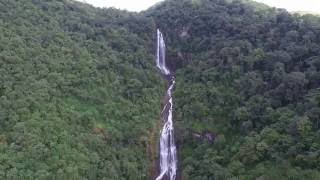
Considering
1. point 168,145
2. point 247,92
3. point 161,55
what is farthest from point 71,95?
point 161,55

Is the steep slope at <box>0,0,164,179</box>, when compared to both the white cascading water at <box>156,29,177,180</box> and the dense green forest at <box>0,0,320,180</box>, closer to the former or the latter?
the dense green forest at <box>0,0,320,180</box>

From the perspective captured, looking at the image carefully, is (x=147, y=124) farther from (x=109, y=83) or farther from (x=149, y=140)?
(x=109, y=83)

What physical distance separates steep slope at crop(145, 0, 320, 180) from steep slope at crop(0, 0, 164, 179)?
5.46 meters

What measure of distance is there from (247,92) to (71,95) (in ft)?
67.2

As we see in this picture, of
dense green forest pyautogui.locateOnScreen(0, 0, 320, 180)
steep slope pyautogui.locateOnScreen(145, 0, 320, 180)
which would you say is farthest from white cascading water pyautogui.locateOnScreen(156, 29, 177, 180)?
steep slope pyautogui.locateOnScreen(145, 0, 320, 180)

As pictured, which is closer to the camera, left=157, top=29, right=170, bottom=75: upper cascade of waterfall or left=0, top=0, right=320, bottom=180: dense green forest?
left=0, top=0, right=320, bottom=180: dense green forest

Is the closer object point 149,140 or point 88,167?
point 88,167

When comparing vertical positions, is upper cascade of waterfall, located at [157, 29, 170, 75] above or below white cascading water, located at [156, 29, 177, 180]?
above

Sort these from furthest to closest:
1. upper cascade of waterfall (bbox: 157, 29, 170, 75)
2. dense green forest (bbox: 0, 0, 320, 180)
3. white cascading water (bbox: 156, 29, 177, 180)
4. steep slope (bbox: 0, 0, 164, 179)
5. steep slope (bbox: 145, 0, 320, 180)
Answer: upper cascade of waterfall (bbox: 157, 29, 170, 75)
white cascading water (bbox: 156, 29, 177, 180)
steep slope (bbox: 145, 0, 320, 180)
dense green forest (bbox: 0, 0, 320, 180)
steep slope (bbox: 0, 0, 164, 179)

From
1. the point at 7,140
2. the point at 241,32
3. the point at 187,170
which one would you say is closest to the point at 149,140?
the point at 187,170

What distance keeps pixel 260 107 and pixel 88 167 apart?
19961 mm

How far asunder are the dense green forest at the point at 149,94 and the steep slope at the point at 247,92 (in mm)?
140

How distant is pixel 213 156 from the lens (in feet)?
183

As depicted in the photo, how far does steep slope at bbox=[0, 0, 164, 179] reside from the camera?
51188mm
